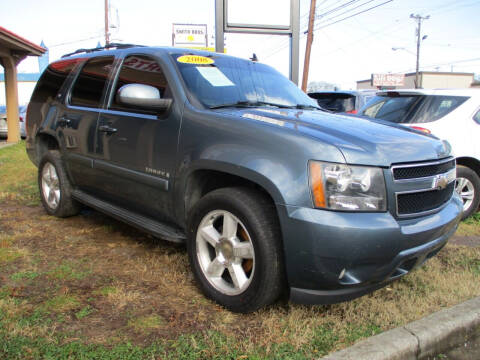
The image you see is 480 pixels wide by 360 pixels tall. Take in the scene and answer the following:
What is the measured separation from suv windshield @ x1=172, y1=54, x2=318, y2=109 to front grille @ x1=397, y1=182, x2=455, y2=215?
4.55 feet

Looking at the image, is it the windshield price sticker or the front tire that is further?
the windshield price sticker

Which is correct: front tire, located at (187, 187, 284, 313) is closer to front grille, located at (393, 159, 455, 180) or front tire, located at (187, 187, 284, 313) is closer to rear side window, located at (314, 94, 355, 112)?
front grille, located at (393, 159, 455, 180)

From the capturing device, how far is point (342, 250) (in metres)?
2.17

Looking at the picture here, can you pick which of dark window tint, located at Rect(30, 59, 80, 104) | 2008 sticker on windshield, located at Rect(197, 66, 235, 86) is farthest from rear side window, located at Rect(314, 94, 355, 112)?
2008 sticker on windshield, located at Rect(197, 66, 235, 86)

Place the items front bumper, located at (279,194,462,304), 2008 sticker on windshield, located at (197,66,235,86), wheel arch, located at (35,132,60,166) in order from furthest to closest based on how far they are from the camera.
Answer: wheel arch, located at (35,132,60,166)
2008 sticker on windshield, located at (197,66,235,86)
front bumper, located at (279,194,462,304)

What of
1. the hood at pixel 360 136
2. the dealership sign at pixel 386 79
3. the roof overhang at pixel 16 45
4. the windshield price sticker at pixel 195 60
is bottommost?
the hood at pixel 360 136

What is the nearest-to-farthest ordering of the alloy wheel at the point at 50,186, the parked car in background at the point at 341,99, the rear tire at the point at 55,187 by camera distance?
the rear tire at the point at 55,187
the alloy wheel at the point at 50,186
the parked car in background at the point at 341,99

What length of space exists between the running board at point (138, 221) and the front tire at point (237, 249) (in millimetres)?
248

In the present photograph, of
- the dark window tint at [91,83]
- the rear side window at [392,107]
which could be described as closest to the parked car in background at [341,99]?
the rear side window at [392,107]

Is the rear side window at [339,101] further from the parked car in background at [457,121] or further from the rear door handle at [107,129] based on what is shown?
the rear door handle at [107,129]

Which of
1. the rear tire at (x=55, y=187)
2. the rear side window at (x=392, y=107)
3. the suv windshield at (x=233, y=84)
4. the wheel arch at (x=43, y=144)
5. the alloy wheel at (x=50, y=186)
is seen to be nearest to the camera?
the suv windshield at (x=233, y=84)

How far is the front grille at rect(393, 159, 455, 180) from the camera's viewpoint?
2.37 metres

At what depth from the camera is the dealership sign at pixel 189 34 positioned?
15.3 meters

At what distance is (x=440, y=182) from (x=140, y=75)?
7.98ft
